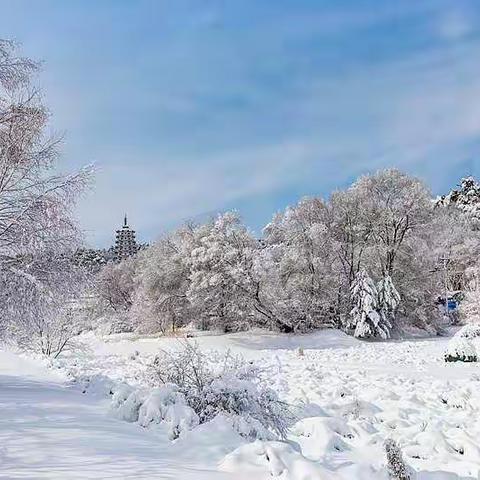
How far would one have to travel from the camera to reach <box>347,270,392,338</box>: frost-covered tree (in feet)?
97.5

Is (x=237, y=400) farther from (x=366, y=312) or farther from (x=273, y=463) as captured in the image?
(x=366, y=312)

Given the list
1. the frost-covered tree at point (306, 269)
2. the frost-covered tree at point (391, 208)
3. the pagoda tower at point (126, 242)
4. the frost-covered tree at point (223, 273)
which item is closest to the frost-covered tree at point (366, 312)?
the frost-covered tree at point (306, 269)

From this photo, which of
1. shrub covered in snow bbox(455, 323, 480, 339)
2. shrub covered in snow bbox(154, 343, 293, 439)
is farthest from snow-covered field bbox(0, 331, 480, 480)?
shrub covered in snow bbox(455, 323, 480, 339)

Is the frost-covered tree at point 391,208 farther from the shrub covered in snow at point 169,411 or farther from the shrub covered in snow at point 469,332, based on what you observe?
the shrub covered in snow at point 169,411

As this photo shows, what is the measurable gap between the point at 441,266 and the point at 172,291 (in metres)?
19.7

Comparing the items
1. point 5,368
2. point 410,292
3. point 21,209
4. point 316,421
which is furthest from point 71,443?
point 410,292

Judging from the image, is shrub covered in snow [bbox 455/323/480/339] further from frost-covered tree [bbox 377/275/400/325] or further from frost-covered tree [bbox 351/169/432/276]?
frost-covered tree [bbox 351/169/432/276]

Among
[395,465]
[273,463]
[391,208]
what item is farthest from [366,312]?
[395,465]

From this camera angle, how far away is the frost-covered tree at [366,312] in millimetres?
29703

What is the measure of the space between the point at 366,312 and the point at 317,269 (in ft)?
15.8

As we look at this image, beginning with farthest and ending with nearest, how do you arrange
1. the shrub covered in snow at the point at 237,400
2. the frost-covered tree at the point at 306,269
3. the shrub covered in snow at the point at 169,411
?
the frost-covered tree at the point at 306,269 < the shrub covered in snow at the point at 237,400 < the shrub covered in snow at the point at 169,411

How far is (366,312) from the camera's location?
2981 centimetres

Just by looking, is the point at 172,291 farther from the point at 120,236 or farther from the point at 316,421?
the point at 120,236

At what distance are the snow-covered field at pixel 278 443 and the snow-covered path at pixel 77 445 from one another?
1 cm
